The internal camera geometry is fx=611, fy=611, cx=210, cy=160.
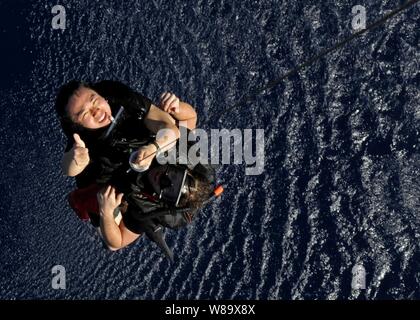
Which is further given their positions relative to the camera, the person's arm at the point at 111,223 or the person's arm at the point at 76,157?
the person's arm at the point at 111,223

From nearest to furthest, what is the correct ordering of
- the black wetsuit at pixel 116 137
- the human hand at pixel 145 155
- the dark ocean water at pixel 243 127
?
the human hand at pixel 145 155, the black wetsuit at pixel 116 137, the dark ocean water at pixel 243 127

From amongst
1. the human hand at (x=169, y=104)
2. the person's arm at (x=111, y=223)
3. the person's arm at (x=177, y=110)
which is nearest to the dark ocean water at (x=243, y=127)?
the person's arm at (x=111, y=223)

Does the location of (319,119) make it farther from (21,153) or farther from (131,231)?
(21,153)

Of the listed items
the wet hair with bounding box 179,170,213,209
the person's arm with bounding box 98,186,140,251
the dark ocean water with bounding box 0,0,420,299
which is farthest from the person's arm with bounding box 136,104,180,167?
the dark ocean water with bounding box 0,0,420,299

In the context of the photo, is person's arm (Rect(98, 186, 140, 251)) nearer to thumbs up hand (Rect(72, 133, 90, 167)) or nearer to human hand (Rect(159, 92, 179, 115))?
thumbs up hand (Rect(72, 133, 90, 167))

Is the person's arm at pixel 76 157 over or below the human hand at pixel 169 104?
below

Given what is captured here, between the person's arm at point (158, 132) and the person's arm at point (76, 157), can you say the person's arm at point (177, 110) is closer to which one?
the person's arm at point (158, 132)

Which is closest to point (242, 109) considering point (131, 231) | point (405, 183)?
point (405, 183)

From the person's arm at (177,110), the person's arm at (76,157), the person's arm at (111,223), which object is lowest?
the person's arm at (111,223)
